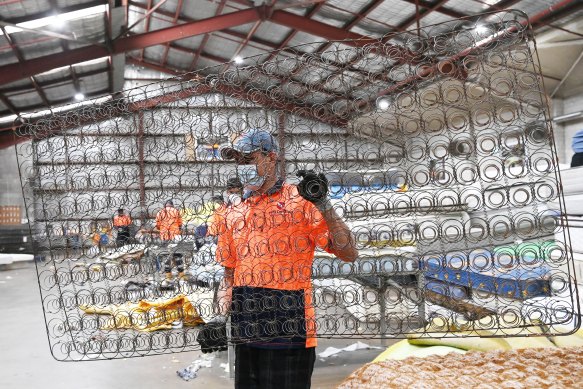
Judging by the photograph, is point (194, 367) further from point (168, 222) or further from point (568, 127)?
point (568, 127)

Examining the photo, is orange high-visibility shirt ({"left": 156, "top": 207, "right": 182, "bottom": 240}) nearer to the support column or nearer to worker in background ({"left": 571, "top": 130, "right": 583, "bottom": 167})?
the support column

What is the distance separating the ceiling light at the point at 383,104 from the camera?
4.44 ft

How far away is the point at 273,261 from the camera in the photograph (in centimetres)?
157

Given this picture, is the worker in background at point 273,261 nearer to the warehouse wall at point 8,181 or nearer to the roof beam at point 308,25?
the roof beam at point 308,25

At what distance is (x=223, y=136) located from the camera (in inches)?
58.9

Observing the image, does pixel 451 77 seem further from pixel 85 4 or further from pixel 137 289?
pixel 85 4

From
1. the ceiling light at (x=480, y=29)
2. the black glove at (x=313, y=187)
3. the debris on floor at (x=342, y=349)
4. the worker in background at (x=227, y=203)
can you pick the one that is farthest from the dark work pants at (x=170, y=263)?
the debris on floor at (x=342, y=349)

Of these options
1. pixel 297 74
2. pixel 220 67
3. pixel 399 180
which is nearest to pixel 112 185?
pixel 220 67

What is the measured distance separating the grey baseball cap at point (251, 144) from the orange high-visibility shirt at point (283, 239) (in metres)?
0.18

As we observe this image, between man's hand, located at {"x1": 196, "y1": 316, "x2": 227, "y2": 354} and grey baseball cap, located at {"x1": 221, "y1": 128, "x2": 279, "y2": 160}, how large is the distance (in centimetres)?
54

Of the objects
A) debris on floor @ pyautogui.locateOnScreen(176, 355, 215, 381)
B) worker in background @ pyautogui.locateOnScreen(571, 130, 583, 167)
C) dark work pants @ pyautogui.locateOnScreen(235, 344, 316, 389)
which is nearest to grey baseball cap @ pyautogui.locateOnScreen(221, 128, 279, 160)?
dark work pants @ pyautogui.locateOnScreen(235, 344, 316, 389)

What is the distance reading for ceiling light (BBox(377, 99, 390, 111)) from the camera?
135cm

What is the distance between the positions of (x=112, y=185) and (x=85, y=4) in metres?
6.70

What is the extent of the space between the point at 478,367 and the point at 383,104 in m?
0.76
